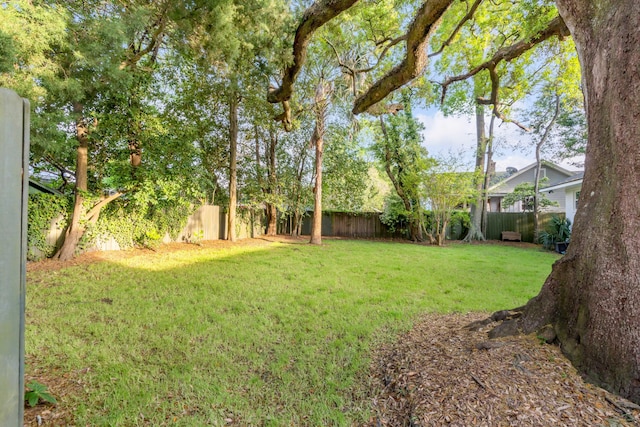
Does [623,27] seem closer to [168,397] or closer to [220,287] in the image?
[168,397]

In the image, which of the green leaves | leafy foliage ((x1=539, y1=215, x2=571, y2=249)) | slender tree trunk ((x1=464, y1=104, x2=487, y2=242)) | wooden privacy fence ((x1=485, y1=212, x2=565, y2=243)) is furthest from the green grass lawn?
wooden privacy fence ((x1=485, y1=212, x2=565, y2=243))

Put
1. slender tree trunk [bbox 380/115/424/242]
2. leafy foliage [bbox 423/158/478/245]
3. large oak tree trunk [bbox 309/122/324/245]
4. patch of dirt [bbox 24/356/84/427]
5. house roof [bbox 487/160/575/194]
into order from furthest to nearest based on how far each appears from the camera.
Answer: house roof [bbox 487/160/575/194] < slender tree trunk [bbox 380/115/424/242] < leafy foliage [bbox 423/158/478/245] < large oak tree trunk [bbox 309/122/324/245] < patch of dirt [bbox 24/356/84/427]

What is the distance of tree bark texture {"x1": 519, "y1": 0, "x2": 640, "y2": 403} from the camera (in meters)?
1.57

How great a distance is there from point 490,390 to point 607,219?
1265 millimetres

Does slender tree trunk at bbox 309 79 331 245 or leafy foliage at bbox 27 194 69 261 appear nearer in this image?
leafy foliage at bbox 27 194 69 261

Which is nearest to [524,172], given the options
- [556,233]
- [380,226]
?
[556,233]

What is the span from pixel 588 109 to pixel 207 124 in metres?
11.2

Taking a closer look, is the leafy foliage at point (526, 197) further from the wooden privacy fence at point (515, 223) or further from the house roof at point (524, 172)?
the wooden privacy fence at point (515, 223)

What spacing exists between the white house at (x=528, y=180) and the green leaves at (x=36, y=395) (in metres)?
21.7

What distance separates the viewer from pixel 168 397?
6.78 ft

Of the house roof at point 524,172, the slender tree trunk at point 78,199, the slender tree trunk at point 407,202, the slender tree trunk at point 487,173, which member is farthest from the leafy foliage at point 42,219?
the house roof at point 524,172

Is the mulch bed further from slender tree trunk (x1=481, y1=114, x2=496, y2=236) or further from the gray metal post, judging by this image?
slender tree trunk (x1=481, y1=114, x2=496, y2=236)

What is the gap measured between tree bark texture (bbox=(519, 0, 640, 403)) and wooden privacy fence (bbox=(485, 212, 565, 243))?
14517 millimetres

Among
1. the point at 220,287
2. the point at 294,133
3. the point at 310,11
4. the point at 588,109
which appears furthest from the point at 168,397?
the point at 294,133
